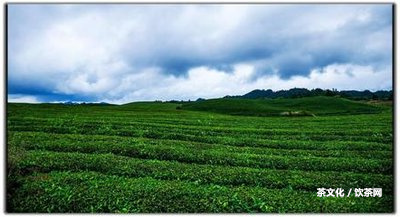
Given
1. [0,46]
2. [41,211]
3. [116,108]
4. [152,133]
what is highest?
[0,46]

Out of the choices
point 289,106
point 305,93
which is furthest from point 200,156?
point 305,93

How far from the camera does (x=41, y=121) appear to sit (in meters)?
14.4

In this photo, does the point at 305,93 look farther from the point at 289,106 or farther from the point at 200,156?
the point at 200,156

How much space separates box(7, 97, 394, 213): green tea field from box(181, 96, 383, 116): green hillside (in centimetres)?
4

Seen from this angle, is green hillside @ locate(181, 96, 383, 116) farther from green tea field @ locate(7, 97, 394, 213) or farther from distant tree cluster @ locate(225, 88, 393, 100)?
distant tree cluster @ locate(225, 88, 393, 100)

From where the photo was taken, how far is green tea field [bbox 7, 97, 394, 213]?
11781 millimetres

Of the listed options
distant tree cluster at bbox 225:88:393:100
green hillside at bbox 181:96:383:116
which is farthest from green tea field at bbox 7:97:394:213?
distant tree cluster at bbox 225:88:393:100

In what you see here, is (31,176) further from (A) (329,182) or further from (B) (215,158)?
(A) (329,182)

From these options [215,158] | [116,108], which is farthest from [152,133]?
[215,158]

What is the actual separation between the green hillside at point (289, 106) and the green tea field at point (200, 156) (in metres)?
0.04

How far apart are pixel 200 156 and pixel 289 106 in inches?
151

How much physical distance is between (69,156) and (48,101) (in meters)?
1.97

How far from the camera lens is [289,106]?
15.4 meters

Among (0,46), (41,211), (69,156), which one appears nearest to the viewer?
(41,211)
